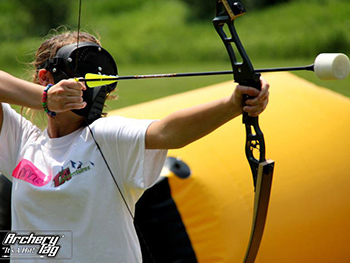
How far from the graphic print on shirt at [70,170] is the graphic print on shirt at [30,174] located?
4 cm

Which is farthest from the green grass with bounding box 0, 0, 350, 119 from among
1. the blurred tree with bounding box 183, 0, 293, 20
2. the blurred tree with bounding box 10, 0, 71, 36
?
the blurred tree with bounding box 10, 0, 71, 36

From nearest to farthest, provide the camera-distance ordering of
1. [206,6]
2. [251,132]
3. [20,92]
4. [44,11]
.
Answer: [251,132] → [20,92] → [44,11] → [206,6]

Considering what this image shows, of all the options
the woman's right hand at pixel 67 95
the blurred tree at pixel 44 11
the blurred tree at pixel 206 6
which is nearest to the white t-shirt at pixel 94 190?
the woman's right hand at pixel 67 95

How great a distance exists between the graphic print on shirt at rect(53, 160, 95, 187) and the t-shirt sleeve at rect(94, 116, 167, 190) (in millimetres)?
66

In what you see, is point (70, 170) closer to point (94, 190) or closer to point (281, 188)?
point (94, 190)

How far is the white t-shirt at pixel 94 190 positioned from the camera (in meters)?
1.84

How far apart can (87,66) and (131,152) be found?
38 centimetres

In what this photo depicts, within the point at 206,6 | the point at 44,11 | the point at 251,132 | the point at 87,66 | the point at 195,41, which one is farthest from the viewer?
the point at 206,6

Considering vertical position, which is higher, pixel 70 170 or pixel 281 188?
pixel 70 170

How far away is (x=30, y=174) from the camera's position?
1967 millimetres

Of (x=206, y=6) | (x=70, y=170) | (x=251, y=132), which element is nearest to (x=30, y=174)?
(x=70, y=170)

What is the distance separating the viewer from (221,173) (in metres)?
2.75

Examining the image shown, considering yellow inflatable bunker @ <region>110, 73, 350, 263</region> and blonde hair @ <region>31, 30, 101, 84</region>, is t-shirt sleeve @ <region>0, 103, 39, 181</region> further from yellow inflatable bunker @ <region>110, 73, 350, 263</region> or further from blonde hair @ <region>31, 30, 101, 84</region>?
yellow inflatable bunker @ <region>110, 73, 350, 263</region>

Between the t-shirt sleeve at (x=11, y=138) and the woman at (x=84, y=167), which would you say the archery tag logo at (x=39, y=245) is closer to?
the woman at (x=84, y=167)
